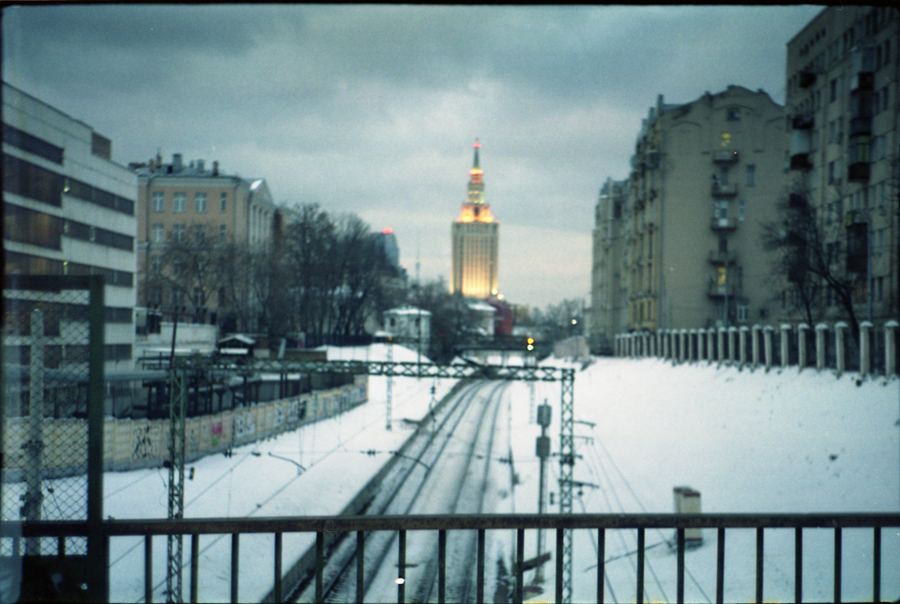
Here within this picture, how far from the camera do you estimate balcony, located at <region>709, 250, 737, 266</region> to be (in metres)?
31.4

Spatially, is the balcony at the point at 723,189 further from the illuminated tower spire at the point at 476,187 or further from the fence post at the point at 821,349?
the illuminated tower spire at the point at 476,187

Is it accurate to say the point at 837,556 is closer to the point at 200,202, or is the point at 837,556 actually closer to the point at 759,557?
the point at 759,557

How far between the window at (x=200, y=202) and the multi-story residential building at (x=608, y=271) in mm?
31978

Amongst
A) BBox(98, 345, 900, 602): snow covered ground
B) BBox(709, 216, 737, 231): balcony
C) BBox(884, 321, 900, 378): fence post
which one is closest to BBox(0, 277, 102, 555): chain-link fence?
BBox(98, 345, 900, 602): snow covered ground

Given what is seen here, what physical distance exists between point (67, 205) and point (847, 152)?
66.7 feet

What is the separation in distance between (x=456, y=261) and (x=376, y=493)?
116266 millimetres

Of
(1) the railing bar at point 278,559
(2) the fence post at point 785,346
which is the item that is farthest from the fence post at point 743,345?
(1) the railing bar at point 278,559

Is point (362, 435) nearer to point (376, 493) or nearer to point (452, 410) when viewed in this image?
point (376, 493)

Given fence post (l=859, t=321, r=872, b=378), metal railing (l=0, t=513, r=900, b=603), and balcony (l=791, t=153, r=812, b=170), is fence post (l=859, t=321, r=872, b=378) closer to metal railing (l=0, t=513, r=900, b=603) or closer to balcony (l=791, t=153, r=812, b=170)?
balcony (l=791, t=153, r=812, b=170)

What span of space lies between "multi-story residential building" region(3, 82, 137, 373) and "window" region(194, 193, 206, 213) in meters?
3.74

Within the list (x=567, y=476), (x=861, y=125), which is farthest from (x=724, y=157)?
(x=567, y=476)

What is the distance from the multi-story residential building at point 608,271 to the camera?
45.1 m

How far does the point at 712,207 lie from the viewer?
31.8m

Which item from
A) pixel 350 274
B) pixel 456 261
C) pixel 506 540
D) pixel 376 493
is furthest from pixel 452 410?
pixel 456 261
